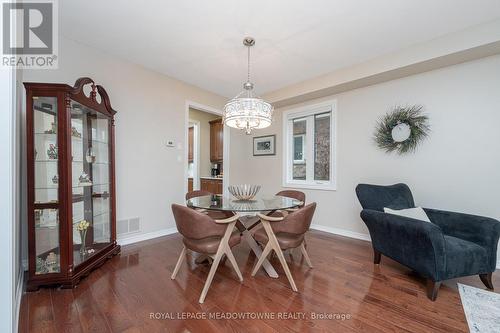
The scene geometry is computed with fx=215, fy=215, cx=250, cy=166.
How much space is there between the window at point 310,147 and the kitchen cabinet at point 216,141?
1.77 metres

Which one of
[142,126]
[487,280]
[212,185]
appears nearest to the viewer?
[487,280]

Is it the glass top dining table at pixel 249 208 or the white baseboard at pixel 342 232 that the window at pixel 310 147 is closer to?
the white baseboard at pixel 342 232

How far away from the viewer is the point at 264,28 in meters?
2.25

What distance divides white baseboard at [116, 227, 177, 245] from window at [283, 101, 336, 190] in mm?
2274

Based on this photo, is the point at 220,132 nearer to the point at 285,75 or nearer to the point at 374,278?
the point at 285,75

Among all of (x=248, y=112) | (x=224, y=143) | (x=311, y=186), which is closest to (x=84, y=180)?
(x=248, y=112)

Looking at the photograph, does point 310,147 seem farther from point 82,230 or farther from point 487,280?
point 82,230

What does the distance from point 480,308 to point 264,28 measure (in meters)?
3.09

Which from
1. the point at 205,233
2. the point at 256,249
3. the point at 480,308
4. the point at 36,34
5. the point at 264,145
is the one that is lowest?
the point at 480,308

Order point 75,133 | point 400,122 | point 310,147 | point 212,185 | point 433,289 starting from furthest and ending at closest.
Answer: point 212,185 → point 310,147 → point 400,122 → point 75,133 → point 433,289

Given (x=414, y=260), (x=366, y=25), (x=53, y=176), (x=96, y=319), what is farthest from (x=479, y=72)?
(x=53, y=176)

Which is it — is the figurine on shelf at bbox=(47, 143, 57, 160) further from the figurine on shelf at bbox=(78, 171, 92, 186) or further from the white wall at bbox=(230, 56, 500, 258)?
the white wall at bbox=(230, 56, 500, 258)

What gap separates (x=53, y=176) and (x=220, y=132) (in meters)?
3.64

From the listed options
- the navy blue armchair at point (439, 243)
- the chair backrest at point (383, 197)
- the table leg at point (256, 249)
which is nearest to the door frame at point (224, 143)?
the table leg at point (256, 249)
